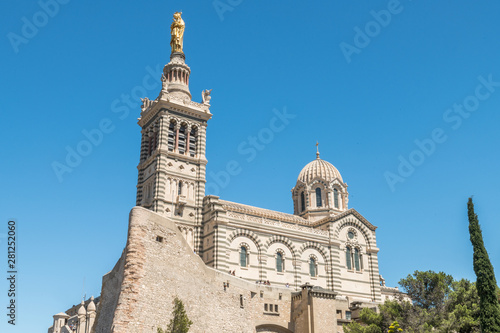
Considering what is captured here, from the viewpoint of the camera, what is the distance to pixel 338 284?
51.3 m

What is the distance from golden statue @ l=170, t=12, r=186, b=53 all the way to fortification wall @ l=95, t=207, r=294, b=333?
98.6 ft

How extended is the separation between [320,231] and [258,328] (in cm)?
1797

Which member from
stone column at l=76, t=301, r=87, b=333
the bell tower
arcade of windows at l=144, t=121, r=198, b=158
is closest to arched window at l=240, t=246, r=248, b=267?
the bell tower

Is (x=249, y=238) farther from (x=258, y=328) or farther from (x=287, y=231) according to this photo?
(x=258, y=328)

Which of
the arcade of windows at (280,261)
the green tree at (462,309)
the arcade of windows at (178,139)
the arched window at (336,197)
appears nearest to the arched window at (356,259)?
the arcade of windows at (280,261)

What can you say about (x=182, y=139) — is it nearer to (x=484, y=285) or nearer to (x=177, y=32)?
(x=177, y=32)

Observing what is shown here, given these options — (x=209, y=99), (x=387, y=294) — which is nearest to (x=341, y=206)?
(x=387, y=294)

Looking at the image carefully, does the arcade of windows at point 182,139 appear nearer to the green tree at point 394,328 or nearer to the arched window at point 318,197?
the arched window at point 318,197

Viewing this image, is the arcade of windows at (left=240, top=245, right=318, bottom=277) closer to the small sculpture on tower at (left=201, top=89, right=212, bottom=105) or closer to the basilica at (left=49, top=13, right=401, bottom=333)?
the basilica at (left=49, top=13, right=401, bottom=333)

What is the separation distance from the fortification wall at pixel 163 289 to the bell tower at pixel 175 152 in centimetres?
1431

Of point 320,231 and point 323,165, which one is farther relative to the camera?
point 323,165

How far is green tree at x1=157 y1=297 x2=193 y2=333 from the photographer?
27.4 meters

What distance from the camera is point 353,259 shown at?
5388cm

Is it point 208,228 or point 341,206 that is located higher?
point 341,206
